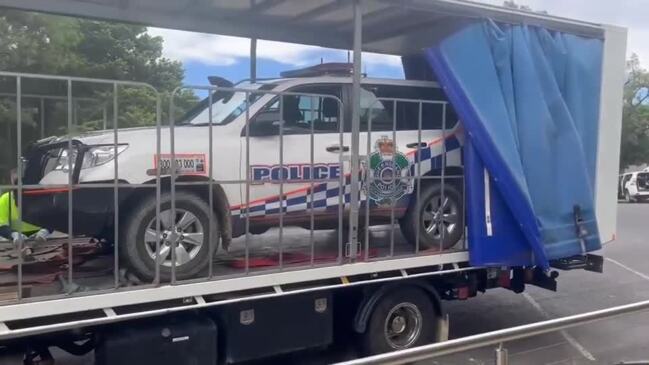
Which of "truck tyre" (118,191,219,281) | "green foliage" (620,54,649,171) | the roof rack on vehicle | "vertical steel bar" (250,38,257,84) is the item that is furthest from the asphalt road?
"green foliage" (620,54,649,171)

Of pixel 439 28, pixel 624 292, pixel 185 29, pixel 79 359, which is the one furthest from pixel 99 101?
pixel 624 292

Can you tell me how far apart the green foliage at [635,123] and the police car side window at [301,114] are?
40.9 metres

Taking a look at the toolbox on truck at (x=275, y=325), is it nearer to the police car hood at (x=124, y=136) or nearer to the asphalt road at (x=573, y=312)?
the asphalt road at (x=573, y=312)

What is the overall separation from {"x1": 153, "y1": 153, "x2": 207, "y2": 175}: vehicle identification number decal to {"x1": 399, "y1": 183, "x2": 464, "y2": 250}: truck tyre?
211 cm

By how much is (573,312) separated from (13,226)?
6.78m

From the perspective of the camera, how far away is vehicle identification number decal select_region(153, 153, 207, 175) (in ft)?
16.6

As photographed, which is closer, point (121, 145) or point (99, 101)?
point (121, 145)

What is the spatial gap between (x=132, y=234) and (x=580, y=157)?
4398mm

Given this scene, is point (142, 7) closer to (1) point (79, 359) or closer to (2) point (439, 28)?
(2) point (439, 28)

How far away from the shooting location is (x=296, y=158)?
18.9 feet

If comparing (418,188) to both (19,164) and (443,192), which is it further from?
(19,164)

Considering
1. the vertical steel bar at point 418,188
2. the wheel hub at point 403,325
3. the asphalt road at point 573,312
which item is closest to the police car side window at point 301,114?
the vertical steel bar at point 418,188

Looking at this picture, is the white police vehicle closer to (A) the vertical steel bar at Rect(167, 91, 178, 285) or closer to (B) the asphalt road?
(A) the vertical steel bar at Rect(167, 91, 178, 285)

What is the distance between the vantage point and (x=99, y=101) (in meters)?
5.73
